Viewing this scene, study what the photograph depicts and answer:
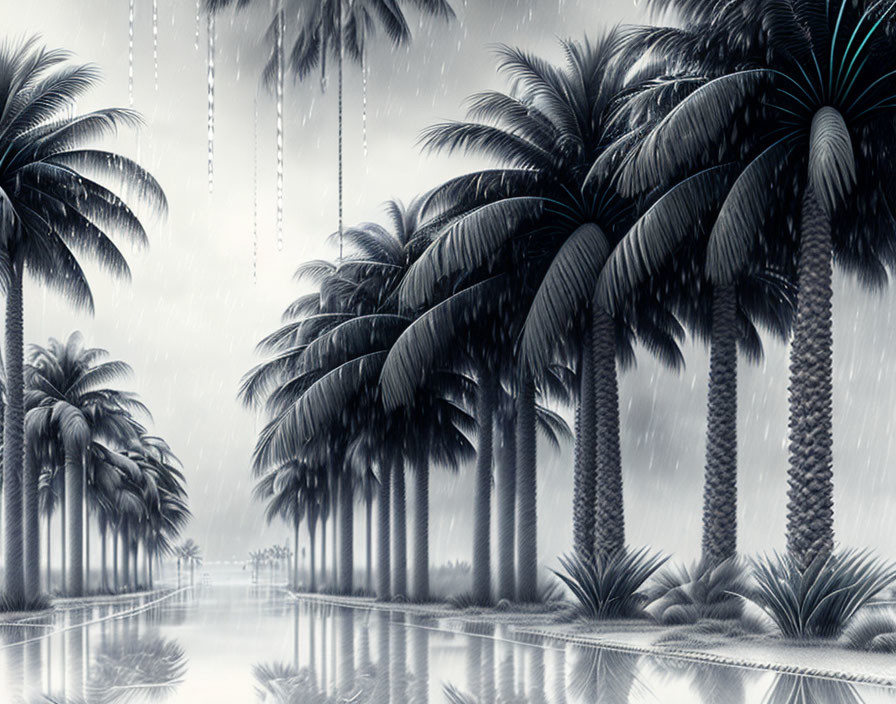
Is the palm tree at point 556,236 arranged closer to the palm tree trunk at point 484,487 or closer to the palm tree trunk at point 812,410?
the palm tree trunk at point 484,487

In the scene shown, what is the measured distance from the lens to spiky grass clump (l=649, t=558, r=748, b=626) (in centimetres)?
1809

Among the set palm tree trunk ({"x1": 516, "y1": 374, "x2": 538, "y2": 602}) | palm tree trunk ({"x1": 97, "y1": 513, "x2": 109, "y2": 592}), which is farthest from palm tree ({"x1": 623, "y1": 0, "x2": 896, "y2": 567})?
palm tree trunk ({"x1": 97, "y1": 513, "x2": 109, "y2": 592})

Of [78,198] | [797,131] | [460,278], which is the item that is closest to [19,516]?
[78,198]

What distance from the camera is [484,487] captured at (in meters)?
30.5

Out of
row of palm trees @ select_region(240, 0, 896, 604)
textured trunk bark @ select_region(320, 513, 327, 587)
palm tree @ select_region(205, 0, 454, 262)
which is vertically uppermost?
palm tree @ select_region(205, 0, 454, 262)

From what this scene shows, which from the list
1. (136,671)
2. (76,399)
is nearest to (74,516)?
(76,399)

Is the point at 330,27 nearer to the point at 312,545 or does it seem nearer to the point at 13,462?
the point at 13,462

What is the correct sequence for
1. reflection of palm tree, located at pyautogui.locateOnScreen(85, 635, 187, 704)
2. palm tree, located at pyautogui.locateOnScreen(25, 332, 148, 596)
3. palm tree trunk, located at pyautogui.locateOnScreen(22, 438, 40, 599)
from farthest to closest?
palm tree, located at pyautogui.locateOnScreen(25, 332, 148, 596) < palm tree trunk, located at pyautogui.locateOnScreen(22, 438, 40, 599) < reflection of palm tree, located at pyautogui.locateOnScreen(85, 635, 187, 704)

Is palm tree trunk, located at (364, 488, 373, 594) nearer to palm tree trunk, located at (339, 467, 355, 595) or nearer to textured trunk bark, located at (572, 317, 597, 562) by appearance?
palm tree trunk, located at (339, 467, 355, 595)

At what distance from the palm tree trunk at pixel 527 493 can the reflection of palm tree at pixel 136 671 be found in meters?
11.8

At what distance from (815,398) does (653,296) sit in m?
8.33

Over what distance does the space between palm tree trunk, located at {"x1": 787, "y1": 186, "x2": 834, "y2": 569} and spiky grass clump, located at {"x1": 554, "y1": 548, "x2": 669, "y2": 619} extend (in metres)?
3.70

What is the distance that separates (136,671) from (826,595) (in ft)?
28.7

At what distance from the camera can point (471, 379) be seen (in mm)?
35656
